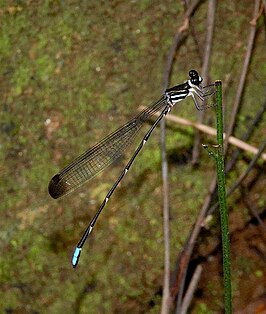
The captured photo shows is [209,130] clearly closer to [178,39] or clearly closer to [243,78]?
[243,78]

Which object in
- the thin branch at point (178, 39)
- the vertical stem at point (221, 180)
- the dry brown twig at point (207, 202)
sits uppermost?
the thin branch at point (178, 39)

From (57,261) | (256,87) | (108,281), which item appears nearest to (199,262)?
(108,281)

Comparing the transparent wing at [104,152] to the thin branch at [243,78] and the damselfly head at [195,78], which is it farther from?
the thin branch at [243,78]

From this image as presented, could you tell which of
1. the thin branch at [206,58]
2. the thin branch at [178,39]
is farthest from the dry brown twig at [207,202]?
the thin branch at [178,39]

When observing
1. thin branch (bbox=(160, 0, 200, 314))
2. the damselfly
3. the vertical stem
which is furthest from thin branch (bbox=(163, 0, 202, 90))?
the vertical stem

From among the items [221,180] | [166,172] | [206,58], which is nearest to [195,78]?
[206,58]

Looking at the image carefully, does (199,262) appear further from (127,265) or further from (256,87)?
(256,87)

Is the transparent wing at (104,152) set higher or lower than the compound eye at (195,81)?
higher

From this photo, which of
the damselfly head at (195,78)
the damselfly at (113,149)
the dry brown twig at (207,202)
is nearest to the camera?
the damselfly head at (195,78)
